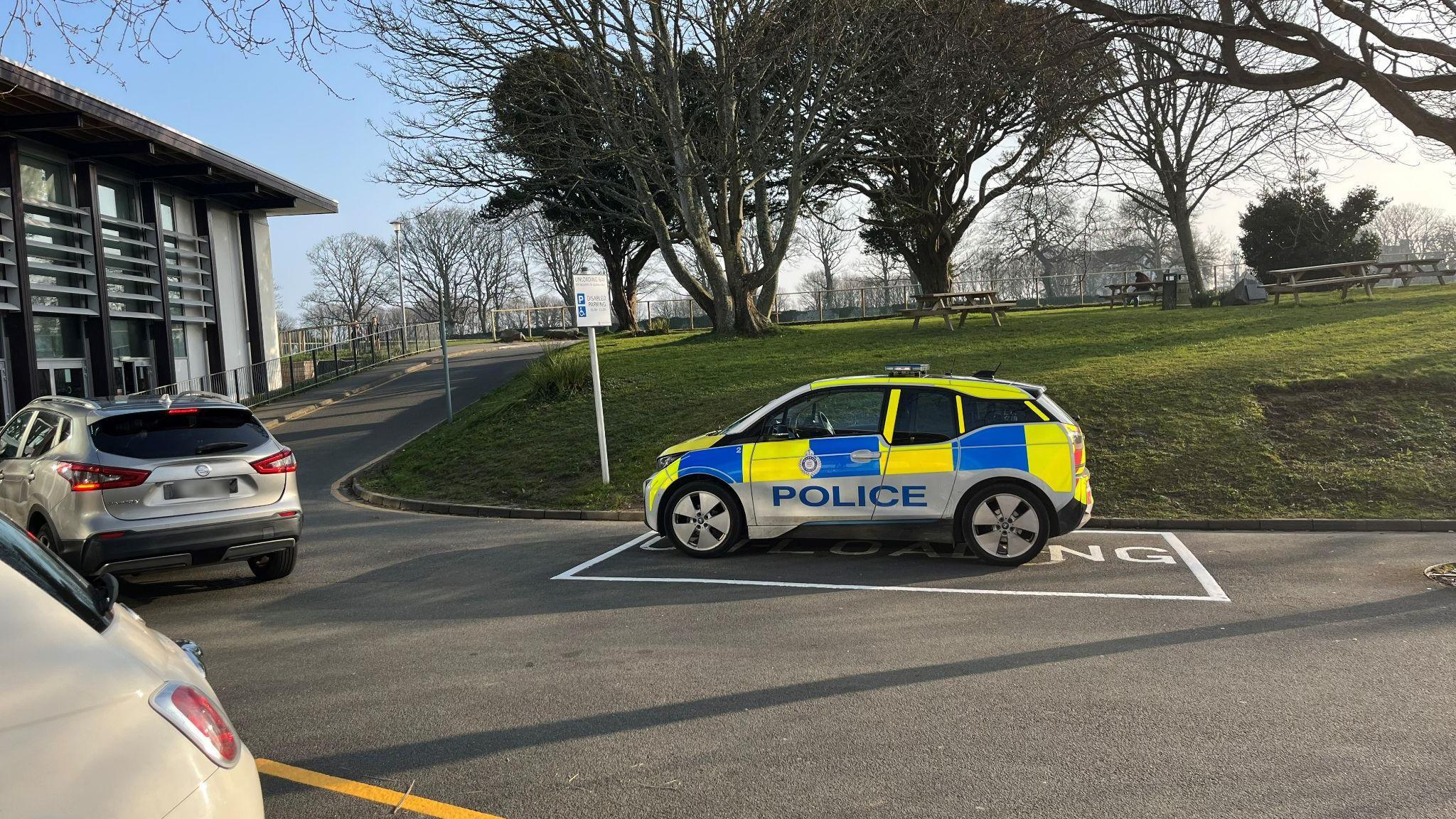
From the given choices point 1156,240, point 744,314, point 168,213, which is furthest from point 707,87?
point 1156,240

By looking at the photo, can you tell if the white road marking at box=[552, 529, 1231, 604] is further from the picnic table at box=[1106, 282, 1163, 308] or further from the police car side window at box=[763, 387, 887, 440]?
the picnic table at box=[1106, 282, 1163, 308]

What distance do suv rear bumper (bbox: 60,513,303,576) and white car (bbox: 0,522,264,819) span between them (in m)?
5.41

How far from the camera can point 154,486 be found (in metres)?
7.69

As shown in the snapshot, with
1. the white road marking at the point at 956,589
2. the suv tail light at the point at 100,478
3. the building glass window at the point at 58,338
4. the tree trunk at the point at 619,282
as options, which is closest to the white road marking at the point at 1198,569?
the white road marking at the point at 956,589

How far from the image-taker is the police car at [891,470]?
8406mm

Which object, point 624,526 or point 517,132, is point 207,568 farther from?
point 517,132

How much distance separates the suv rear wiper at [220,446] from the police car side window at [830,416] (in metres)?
4.42

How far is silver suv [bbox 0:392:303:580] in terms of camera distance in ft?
24.7

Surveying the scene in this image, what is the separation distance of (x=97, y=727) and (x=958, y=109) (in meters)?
14.2

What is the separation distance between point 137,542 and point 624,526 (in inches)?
202

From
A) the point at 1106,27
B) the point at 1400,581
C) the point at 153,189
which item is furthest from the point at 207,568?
the point at 153,189

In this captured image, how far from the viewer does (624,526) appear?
1150 cm

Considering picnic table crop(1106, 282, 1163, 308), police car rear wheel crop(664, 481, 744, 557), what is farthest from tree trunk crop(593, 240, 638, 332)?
police car rear wheel crop(664, 481, 744, 557)

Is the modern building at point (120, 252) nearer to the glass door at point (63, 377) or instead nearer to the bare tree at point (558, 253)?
the glass door at point (63, 377)
